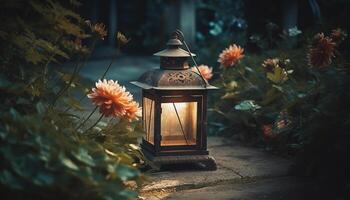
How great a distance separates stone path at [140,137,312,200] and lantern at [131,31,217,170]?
130 mm

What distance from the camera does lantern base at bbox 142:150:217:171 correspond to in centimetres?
389

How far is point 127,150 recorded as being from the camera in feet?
11.1

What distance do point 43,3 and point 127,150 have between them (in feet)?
2.98

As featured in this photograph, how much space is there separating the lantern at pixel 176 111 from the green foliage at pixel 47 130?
520mm

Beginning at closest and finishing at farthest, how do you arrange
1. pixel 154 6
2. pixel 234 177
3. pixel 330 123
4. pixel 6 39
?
pixel 6 39, pixel 330 123, pixel 234 177, pixel 154 6

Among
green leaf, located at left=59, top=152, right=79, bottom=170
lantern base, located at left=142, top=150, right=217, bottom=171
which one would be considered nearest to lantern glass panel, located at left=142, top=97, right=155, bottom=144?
lantern base, located at left=142, top=150, right=217, bottom=171

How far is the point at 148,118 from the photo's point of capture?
13.4ft

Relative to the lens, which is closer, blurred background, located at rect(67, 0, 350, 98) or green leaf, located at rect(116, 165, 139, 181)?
green leaf, located at rect(116, 165, 139, 181)

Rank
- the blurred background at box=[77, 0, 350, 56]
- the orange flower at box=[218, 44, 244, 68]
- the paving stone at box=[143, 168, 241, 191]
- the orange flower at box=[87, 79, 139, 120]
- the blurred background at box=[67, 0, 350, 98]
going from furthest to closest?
the blurred background at box=[77, 0, 350, 56] → the blurred background at box=[67, 0, 350, 98] → the orange flower at box=[218, 44, 244, 68] → the paving stone at box=[143, 168, 241, 191] → the orange flower at box=[87, 79, 139, 120]

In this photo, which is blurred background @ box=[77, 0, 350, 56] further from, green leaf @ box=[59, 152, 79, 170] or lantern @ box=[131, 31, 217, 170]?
green leaf @ box=[59, 152, 79, 170]

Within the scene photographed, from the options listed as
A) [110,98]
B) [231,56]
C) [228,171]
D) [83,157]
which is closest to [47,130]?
[83,157]

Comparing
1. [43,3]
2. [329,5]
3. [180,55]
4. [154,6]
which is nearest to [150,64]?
[154,6]

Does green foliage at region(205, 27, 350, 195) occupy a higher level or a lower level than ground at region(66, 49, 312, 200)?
higher

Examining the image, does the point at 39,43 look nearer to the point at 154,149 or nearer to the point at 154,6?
the point at 154,149
